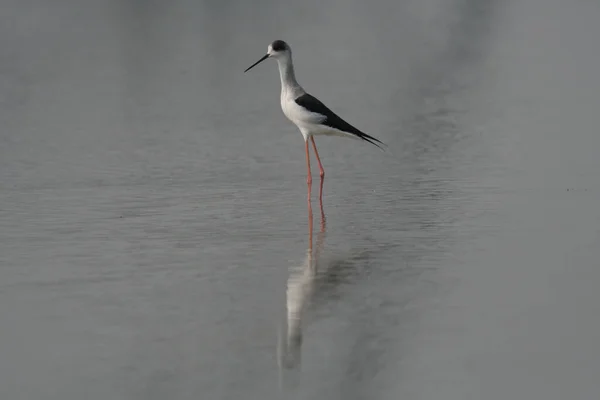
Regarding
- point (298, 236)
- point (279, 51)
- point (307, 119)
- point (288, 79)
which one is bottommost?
point (298, 236)

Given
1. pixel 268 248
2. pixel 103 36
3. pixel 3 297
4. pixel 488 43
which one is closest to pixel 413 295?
pixel 268 248

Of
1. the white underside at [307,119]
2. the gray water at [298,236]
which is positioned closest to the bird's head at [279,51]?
the white underside at [307,119]

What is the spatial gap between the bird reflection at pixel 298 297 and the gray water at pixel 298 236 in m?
0.02

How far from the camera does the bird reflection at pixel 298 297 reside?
5.27 metres

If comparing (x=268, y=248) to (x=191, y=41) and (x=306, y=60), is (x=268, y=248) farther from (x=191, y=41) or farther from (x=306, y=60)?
(x=191, y=41)

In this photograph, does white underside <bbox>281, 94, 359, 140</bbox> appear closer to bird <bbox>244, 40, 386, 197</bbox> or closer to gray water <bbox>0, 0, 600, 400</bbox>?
bird <bbox>244, 40, 386, 197</bbox>

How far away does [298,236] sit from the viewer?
25.8 feet

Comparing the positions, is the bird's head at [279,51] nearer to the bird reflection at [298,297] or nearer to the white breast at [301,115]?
the white breast at [301,115]

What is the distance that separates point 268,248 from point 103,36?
1635 centimetres

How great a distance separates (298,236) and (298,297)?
1655 millimetres

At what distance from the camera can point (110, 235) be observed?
7.89 m

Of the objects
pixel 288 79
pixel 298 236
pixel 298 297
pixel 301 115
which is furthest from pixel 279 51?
pixel 298 297

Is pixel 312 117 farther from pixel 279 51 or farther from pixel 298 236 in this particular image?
pixel 298 236

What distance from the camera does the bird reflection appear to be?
527 cm
